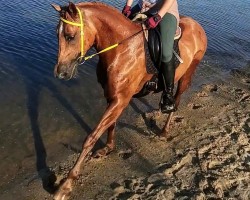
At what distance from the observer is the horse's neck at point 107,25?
4.92 meters

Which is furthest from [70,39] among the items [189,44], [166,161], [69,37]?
[166,161]

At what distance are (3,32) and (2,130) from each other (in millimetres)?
5635

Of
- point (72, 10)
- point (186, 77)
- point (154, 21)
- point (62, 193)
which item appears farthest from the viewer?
point (186, 77)

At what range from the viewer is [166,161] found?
20.9ft

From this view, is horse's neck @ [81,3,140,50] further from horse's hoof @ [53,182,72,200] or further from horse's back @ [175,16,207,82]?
horse's hoof @ [53,182,72,200]

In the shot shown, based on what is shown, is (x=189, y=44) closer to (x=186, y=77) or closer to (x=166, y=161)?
(x=186, y=77)

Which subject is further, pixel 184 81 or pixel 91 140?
pixel 184 81

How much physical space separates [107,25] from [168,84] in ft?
5.71

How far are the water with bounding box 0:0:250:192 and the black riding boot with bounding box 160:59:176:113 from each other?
1.86 metres

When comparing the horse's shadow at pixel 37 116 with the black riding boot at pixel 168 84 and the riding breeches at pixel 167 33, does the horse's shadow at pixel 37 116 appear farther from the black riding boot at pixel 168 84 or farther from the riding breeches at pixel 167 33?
the riding breeches at pixel 167 33

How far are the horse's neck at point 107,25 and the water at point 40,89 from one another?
104 inches

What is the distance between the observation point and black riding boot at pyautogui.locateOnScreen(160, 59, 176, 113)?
5.83 meters

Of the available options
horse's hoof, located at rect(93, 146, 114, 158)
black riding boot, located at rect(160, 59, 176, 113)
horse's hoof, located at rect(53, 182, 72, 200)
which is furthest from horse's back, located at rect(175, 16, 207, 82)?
horse's hoof, located at rect(53, 182, 72, 200)

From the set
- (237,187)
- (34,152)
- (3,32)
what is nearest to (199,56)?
(237,187)
